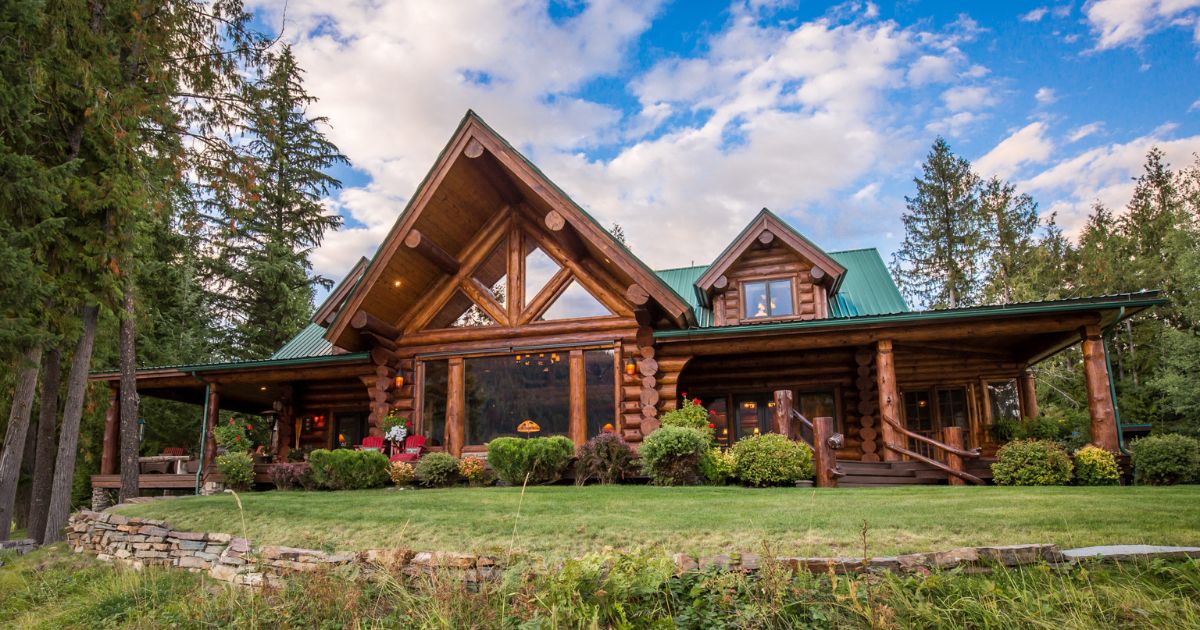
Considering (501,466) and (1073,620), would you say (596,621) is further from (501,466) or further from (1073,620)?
(501,466)

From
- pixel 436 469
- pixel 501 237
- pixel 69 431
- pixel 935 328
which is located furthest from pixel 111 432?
pixel 935 328

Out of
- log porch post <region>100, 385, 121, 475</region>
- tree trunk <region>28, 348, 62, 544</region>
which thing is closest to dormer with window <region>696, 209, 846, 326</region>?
tree trunk <region>28, 348, 62, 544</region>

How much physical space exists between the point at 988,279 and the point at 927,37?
66.1ft

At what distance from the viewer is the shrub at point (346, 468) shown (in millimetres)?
12164

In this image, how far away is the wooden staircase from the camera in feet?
37.0

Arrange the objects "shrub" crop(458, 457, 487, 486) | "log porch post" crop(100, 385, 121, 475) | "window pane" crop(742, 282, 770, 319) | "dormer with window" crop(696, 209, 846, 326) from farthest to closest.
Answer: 1. "log porch post" crop(100, 385, 121, 475)
2. "window pane" crop(742, 282, 770, 319)
3. "dormer with window" crop(696, 209, 846, 326)
4. "shrub" crop(458, 457, 487, 486)

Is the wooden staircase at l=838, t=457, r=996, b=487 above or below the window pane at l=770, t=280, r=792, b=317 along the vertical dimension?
below

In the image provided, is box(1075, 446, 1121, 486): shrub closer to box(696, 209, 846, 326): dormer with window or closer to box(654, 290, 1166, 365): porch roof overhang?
box(654, 290, 1166, 365): porch roof overhang

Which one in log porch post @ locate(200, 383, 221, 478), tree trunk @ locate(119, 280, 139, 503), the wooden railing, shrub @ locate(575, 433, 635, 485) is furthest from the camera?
log porch post @ locate(200, 383, 221, 478)

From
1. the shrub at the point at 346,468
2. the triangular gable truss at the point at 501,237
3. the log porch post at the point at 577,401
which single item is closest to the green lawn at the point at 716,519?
the shrub at the point at 346,468

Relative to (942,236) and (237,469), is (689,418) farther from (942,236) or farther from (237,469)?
(942,236)

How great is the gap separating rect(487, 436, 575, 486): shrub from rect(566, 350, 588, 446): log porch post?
133 centimetres

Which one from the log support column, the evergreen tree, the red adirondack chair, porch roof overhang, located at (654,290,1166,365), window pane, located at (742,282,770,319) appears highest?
the evergreen tree

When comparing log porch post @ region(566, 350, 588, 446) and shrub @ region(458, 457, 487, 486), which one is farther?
log porch post @ region(566, 350, 588, 446)
